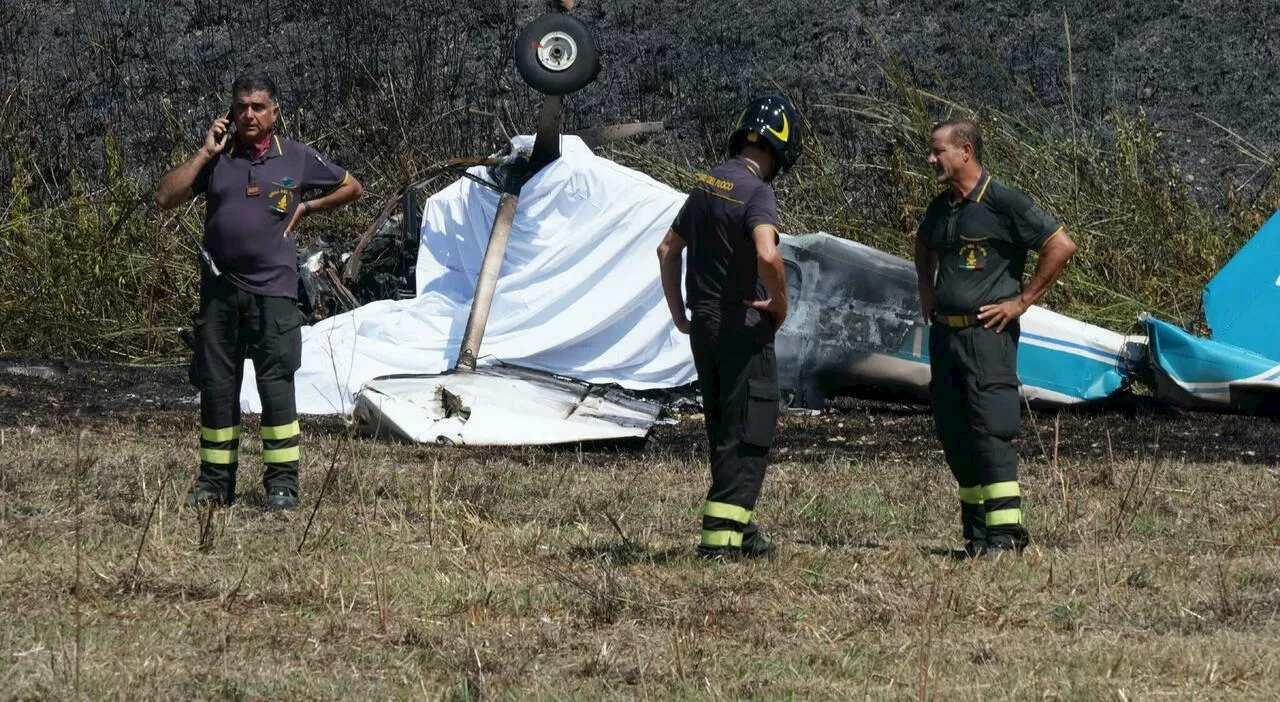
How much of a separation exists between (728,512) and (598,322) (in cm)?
545

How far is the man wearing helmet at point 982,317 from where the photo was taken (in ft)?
19.5

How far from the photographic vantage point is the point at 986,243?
602cm

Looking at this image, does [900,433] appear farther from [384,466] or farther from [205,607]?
[205,607]

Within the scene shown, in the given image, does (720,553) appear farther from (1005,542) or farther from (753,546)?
(1005,542)

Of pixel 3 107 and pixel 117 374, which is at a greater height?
pixel 3 107

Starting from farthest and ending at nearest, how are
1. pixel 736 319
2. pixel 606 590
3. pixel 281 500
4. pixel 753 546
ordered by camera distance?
pixel 281 500 < pixel 753 546 < pixel 736 319 < pixel 606 590

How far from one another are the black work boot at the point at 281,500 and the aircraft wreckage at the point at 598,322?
2796mm

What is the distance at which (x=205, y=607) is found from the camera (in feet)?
16.5

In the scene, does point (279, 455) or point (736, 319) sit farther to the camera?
point (279, 455)

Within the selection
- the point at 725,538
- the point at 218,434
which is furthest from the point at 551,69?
the point at 725,538

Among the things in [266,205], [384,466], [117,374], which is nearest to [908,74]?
[117,374]

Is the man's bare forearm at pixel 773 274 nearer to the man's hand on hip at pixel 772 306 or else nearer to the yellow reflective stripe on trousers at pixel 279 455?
the man's hand on hip at pixel 772 306

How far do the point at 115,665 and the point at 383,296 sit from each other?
28.4 ft

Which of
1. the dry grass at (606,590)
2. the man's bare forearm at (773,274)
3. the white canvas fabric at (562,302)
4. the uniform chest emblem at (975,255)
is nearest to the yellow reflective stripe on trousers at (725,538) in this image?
the dry grass at (606,590)
